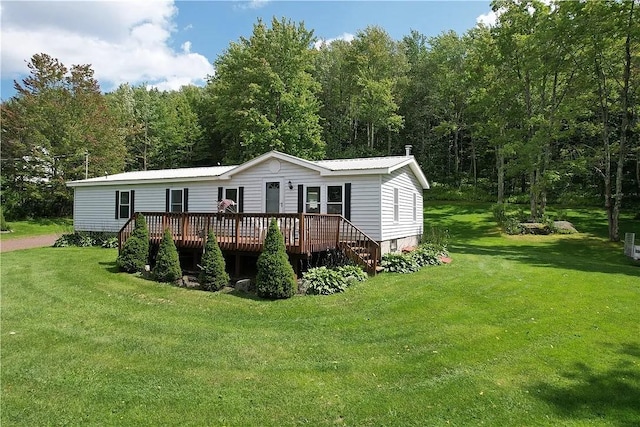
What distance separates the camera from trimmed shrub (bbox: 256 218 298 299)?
28.6 feet

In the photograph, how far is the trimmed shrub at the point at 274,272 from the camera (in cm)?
871

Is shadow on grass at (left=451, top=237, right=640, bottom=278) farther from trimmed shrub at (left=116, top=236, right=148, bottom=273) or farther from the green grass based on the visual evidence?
the green grass

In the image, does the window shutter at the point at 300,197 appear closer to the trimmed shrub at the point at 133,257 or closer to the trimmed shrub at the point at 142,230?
the trimmed shrub at the point at 142,230

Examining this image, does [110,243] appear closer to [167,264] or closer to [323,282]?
[167,264]

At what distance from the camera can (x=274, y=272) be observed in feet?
28.8

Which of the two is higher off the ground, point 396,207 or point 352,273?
point 396,207

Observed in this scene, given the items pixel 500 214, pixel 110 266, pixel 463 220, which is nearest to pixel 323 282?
pixel 110 266

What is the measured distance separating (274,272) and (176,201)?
9379 millimetres

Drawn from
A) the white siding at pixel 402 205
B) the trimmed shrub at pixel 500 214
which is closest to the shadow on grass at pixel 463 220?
the trimmed shrub at pixel 500 214

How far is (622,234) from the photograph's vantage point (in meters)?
22.5

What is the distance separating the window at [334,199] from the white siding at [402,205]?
1396mm

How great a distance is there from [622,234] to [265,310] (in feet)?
75.6

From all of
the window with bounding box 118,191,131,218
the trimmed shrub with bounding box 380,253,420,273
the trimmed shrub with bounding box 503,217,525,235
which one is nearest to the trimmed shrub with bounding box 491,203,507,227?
the trimmed shrub with bounding box 503,217,525,235

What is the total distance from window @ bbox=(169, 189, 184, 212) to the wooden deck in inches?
166
